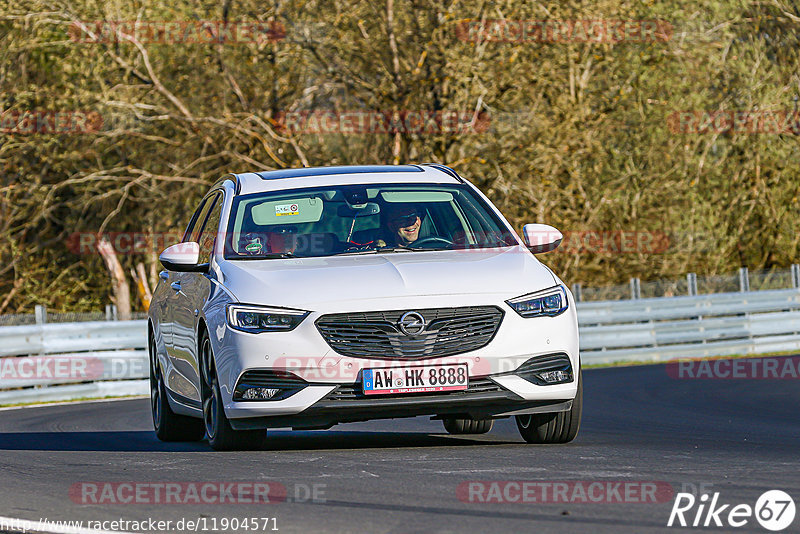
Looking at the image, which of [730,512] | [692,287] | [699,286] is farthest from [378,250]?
[699,286]

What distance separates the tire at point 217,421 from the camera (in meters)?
8.88

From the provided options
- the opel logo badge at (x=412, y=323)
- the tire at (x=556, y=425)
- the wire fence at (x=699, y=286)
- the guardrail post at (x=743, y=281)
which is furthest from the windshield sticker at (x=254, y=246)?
the guardrail post at (x=743, y=281)

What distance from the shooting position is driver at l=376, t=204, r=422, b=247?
9.42m

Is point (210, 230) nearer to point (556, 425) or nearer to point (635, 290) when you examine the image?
point (556, 425)

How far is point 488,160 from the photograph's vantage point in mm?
26766

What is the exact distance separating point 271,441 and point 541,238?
240cm

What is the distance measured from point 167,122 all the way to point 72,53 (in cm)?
212

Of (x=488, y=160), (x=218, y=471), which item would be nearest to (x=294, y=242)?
(x=218, y=471)

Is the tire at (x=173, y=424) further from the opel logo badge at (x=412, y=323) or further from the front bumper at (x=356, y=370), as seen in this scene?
the opel logo badge at (x=412, y=323)

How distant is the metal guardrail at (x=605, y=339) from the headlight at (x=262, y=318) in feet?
34.2

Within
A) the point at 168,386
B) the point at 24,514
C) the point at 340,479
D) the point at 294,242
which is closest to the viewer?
the point at 24,514

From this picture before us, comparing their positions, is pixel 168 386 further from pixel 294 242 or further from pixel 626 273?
pixel 626 273

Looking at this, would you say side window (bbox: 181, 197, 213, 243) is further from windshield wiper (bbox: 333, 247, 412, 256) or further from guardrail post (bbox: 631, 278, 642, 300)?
guardrail post (bbox: 631, 278, 642, 300)

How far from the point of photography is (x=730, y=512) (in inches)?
234
